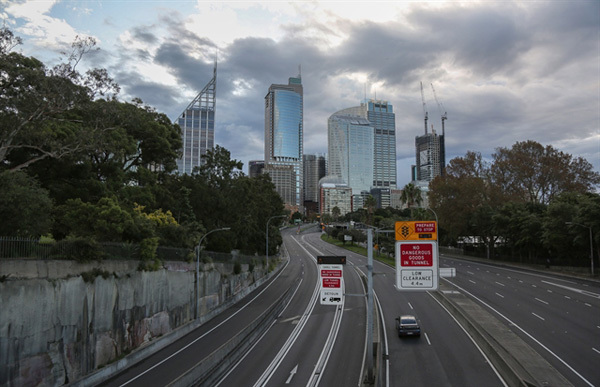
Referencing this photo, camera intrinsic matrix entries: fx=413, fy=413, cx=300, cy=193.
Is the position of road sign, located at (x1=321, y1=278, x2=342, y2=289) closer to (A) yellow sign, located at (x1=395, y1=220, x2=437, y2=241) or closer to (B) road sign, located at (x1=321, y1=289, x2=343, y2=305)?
(B) road sign, located at (x1=321, y1=289, x2=343, y2=305)

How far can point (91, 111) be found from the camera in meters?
30.5

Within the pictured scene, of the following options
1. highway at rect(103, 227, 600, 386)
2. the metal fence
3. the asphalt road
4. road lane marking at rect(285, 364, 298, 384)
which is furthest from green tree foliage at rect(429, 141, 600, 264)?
the metal fence

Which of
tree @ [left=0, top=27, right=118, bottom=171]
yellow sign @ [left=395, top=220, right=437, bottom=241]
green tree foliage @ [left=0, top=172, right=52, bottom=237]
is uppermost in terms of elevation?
tree @ [left=0, top=27, right=118, bottom=171]

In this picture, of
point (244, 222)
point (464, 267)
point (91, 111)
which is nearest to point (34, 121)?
point (91, 111)

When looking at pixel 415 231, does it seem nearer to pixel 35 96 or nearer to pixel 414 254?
pixel 414 254

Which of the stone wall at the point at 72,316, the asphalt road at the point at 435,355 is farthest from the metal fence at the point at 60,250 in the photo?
the asphalt road at the point at 435,355

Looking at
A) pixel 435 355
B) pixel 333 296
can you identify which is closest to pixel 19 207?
pixel 333 296

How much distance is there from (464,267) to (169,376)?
62.9 m

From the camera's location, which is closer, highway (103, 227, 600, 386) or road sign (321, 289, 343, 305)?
road sign (321, 289, 343, 305)

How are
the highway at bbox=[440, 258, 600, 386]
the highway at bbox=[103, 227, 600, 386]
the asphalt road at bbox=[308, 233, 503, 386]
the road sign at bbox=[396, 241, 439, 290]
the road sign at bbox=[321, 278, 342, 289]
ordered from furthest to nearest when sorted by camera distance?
the highway at bbox=[440, 258, 600, 386] → the highway at bbox=[103, 227, 600, 386] → the asphalt road at bbox=[308, 233, 503, 386] → the road sign at bbox=[321, 278, 342, 289] → the road sign at bbox=[396, 241, 439, 290]

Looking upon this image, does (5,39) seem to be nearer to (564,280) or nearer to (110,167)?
(110,167)

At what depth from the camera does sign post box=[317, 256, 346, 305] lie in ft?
70.8

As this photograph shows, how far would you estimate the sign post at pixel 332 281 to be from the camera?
21578mm

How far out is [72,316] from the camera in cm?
2353
